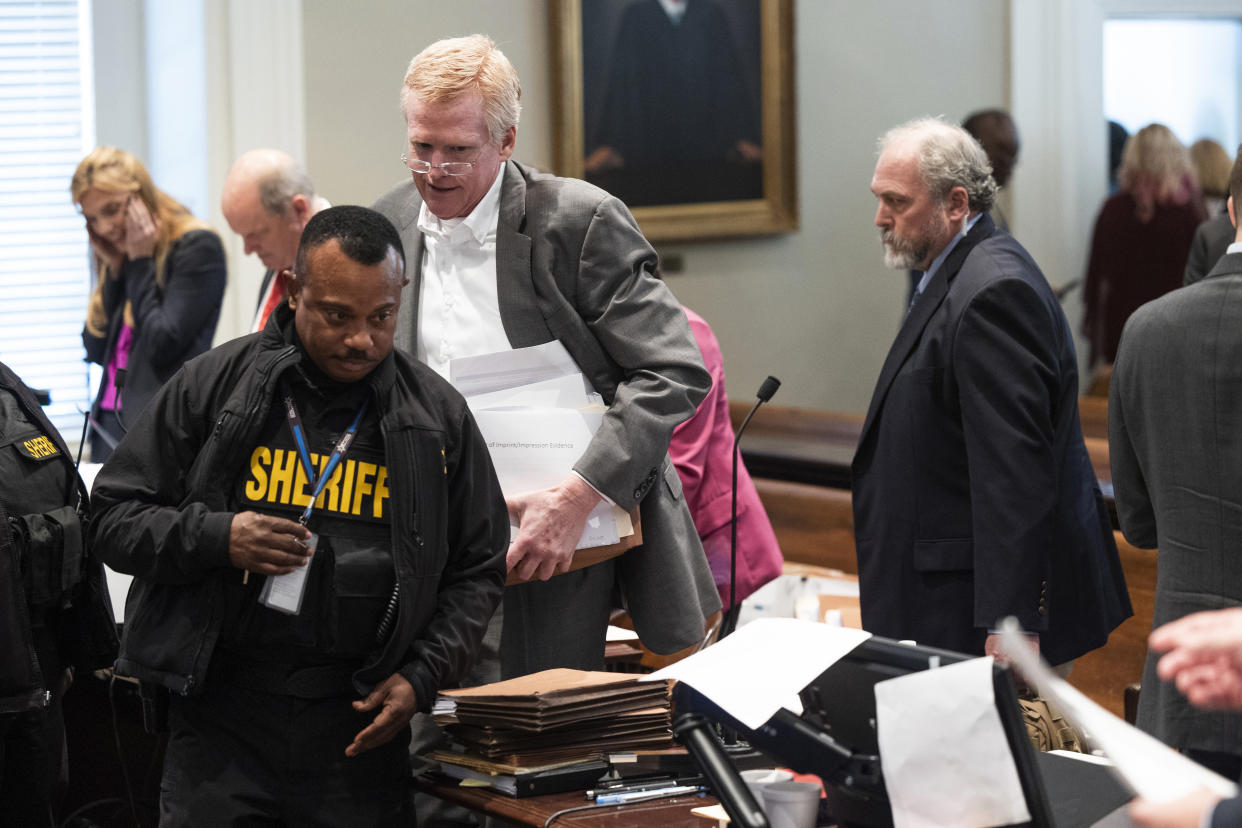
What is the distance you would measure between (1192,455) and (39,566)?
6.14ft

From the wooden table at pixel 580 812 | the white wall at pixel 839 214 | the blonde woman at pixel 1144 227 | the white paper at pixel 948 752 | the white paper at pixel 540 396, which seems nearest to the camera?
the white paper at pixel 948 752

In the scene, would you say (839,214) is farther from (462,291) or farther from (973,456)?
(462,291)

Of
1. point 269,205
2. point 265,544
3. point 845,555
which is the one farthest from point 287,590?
point 845,555

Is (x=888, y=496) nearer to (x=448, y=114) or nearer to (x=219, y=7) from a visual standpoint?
(x=448, y=114)

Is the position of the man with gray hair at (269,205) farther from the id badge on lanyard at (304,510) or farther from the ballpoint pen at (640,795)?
the ballpoint pen at (640,795)

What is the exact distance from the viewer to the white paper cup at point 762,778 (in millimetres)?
1815

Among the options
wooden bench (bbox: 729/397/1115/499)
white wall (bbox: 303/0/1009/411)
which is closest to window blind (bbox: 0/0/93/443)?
white wall (bbox: 303/0/1009/411)

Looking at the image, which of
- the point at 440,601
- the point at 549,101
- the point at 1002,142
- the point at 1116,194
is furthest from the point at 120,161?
the point at 1116,194

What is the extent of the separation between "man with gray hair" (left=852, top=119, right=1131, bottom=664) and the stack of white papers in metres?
0.69

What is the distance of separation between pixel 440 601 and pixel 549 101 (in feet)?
12.9

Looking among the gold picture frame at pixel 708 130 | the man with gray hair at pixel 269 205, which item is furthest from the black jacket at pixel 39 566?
the gold picture frame at pixel 708 130

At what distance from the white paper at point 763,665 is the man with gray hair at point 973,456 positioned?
105cm

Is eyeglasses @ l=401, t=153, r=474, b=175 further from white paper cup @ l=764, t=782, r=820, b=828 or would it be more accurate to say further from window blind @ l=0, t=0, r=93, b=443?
window blind @ l=0, t=0, r=93, b=443

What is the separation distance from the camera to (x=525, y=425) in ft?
8.08
